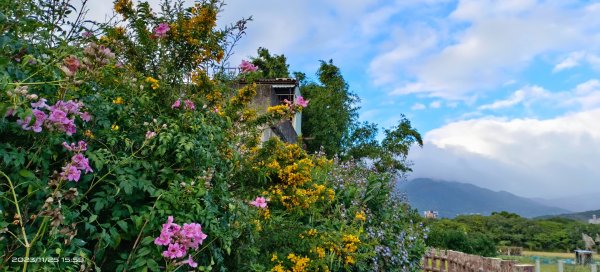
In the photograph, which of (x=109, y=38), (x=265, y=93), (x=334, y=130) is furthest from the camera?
(x=334, y=130)

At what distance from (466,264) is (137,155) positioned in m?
8.63

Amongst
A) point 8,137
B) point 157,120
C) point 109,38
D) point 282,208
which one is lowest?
point 282,208

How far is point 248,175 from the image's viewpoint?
3.83 meters

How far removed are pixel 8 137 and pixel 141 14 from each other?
5.51 feet

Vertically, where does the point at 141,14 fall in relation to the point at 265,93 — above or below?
below

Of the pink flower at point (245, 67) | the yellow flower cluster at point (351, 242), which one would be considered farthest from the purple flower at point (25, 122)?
the yellow flower cluster at point (351, 242)

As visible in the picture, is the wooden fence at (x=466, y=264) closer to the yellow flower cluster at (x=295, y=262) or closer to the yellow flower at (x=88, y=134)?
the yellow flower cluster at (x=295, y=262)

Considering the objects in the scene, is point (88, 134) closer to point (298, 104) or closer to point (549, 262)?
point (298, 104)

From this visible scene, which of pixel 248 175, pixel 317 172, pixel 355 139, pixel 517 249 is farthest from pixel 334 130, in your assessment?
pixel 248 175

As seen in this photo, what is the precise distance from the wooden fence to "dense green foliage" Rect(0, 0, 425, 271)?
488 centimetres

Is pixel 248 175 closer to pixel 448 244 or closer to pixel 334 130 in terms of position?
pixel 448 244

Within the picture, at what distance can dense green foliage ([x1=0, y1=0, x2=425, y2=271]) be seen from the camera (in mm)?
2234

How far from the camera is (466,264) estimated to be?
31.9 ft

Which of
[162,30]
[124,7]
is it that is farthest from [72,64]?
[124,7]
